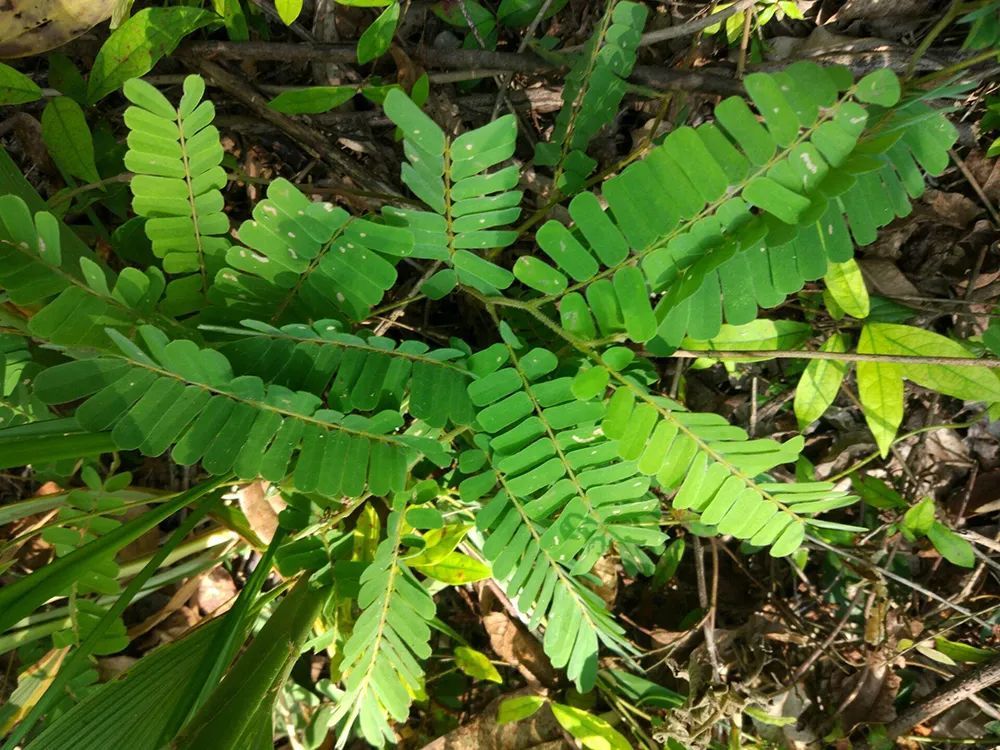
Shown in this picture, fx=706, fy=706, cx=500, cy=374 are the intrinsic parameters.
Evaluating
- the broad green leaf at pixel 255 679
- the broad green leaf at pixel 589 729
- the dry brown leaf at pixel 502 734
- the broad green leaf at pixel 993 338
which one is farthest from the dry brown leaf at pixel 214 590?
the broad green leaf at pixel 993 338

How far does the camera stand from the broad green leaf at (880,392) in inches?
52.3

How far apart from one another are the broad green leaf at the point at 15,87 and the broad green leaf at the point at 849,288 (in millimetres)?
1512

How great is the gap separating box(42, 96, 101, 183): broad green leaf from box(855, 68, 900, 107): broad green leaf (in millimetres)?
1317

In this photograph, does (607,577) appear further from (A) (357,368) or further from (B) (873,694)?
(A) (357,368)

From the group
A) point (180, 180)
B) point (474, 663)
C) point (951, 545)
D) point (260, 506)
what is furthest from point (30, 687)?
point (951, 545)

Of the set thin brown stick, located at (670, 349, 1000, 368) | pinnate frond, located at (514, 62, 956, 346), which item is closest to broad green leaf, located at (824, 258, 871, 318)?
thin brown stick, located at (670, 349, 1000, 368)

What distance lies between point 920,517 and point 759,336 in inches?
22.1

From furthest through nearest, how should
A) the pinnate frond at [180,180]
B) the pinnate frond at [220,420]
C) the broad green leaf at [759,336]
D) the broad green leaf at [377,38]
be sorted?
the broad green leaf at [759,336]
the broad green leaf at [377,38]
the pinnate frond at [180,180]
the pinnate frond at [220,420]

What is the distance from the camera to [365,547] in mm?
1438

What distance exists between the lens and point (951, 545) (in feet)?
4.94

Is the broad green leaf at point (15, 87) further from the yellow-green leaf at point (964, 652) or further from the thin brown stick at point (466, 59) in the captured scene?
the yellow-green leaf at point (964, 652)

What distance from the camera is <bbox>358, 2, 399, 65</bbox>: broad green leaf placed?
1.27 metres

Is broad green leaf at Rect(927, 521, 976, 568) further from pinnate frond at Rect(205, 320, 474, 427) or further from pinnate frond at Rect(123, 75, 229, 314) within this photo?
pinnate frond at Rect(123, 75, 229, 314)

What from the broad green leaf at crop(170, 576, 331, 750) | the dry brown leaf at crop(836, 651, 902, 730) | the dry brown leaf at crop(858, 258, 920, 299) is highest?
the broad green leaf at crop(170, 576, 331, 750)
